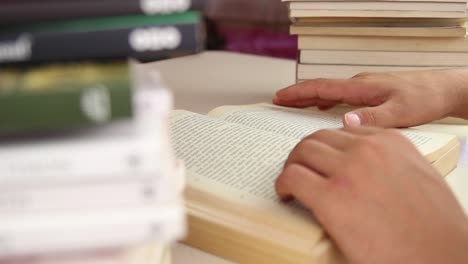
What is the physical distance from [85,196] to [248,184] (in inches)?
10.0

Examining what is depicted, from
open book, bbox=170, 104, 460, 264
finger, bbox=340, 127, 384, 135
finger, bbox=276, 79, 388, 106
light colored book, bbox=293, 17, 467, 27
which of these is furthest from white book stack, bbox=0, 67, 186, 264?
light colored book, bbox=293, 17, 467, 27

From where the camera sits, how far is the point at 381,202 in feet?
1.77

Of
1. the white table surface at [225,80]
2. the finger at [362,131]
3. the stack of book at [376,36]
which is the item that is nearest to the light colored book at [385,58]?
the stack of book at [376,36]

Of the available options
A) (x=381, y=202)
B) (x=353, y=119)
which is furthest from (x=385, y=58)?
(x=381, y=202)

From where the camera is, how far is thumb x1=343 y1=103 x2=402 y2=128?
84 centimetres

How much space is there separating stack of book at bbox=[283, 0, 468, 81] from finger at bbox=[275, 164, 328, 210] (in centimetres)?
48

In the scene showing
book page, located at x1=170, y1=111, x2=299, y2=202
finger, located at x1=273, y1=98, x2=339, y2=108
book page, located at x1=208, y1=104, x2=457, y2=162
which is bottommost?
finger, located at x1=273, y1=98, x2=339, y2=108

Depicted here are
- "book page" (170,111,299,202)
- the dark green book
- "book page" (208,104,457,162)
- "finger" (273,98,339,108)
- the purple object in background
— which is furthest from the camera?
the purple object in background

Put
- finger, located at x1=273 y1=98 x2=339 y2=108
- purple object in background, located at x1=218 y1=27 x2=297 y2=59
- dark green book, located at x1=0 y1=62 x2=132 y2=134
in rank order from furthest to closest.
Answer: purple object in background, located at x1=218 y1=27 x2=297 y2=59 → finger, located at x1=273 y1=98 x2=339 y2=108 → dark green book, located at x1=0 y1=62 x2=132 y2=134

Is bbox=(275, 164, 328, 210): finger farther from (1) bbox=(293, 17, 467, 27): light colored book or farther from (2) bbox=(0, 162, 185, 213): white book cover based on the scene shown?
(1) bbox=(293, 17, 467, 27): light colored book

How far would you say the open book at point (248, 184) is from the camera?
56cm

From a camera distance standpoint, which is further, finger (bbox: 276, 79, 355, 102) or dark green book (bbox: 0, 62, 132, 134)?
finger (bbox: 276, 79, 355, 102)

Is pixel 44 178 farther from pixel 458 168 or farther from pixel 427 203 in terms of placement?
pixel 458 168

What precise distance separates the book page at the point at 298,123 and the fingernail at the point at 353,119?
0.08ft
